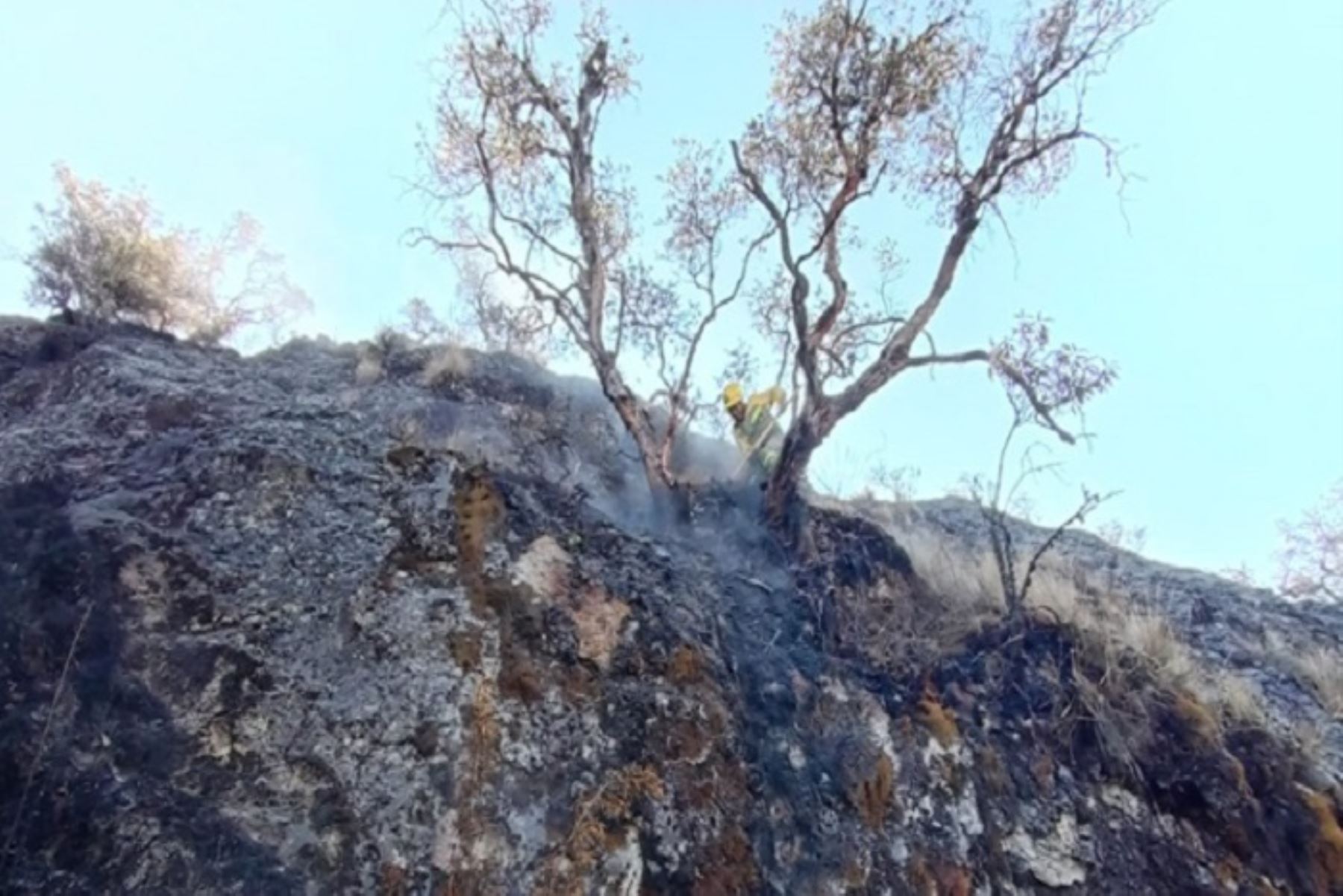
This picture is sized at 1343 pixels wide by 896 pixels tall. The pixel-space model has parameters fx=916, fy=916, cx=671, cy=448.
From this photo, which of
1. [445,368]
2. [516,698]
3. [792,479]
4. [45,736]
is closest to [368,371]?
[445,368]

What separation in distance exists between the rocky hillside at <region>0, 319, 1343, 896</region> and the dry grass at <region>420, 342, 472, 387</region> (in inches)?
110

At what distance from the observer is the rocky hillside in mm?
3941

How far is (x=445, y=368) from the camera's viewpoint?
409 inches

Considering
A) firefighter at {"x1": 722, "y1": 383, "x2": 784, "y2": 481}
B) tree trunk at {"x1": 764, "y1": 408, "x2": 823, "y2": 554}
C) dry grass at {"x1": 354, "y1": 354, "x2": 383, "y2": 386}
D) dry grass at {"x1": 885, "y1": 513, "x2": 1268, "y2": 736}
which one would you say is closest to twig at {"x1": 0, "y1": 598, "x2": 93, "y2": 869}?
tree trunk at {"x1": 764, "y1": 408, "x2": 823, "y2": 554}

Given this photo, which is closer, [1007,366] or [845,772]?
[845,772]

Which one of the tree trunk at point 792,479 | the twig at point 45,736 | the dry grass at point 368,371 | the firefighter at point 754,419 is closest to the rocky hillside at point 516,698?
the twig at point 45,736

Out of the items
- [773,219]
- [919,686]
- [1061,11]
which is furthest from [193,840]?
[1061,11]

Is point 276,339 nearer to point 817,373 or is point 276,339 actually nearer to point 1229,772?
point 817,373

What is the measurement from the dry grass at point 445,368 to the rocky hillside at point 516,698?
2.79 m

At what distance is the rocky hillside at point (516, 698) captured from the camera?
394 cm

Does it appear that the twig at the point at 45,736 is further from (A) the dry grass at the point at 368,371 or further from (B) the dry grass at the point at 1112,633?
(A) the dry grass at the point at 368,371

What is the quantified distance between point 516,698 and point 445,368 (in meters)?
6.43

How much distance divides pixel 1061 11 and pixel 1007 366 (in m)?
3.35

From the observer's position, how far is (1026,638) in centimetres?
632
